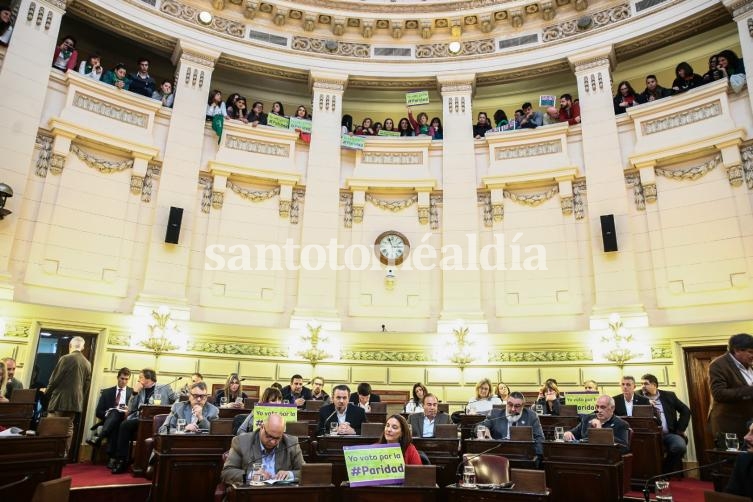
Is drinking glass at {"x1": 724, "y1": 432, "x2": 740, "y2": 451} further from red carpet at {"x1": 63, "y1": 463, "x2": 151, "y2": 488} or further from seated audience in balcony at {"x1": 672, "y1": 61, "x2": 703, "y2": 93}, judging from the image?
seated audience in balcony at {"x1": 672, "y1": 61, "x2": 703, "y2": 93}

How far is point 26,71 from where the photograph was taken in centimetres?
1062

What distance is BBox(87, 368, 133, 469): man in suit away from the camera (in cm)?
828

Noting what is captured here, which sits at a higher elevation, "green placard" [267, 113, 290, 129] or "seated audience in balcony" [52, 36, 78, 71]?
"seated audience in balcony" [52, 36, 78, 71]

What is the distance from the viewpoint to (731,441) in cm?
489

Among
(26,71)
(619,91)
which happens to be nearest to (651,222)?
(619,91)

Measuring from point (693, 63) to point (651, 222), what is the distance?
4632 mm

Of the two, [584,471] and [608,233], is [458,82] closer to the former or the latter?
[608,233]

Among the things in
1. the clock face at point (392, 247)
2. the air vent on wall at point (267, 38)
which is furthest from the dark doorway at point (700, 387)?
the air vent on wall at point (267, 38)

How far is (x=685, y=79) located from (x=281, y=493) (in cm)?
1242

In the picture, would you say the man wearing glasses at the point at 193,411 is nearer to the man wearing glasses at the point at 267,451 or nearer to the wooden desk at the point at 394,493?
the man wearing glasses at the point at 267,451

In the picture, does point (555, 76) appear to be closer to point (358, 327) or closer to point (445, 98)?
point (445, 98)

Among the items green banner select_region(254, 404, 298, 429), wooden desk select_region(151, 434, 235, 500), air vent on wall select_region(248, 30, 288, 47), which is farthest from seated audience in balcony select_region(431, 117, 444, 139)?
wooden desk select_region(151, 434, 235, 500)

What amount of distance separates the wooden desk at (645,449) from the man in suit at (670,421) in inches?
14.8

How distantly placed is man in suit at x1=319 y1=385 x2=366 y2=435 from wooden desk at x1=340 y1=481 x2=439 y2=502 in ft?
8.88
